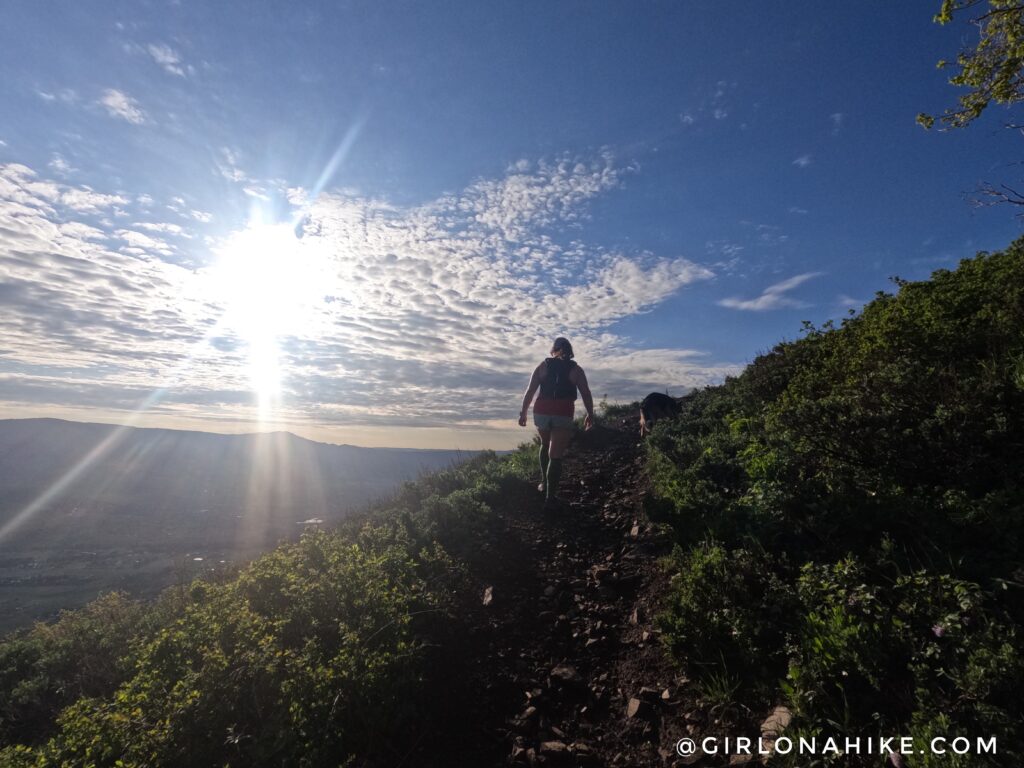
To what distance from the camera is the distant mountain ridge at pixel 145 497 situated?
3416cm

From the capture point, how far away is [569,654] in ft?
14.4

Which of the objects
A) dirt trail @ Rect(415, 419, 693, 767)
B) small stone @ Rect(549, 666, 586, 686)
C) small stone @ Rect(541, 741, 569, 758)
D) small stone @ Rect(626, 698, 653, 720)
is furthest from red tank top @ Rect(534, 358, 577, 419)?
small stone @ Rect(541, 741, 569, 758)

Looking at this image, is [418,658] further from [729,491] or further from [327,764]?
[729,491]

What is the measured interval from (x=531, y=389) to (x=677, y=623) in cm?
498

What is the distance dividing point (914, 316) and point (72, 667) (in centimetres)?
1194

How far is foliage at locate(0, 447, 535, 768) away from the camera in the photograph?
3.25 metres

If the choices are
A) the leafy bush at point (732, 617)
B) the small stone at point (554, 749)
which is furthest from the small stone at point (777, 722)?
the small stone at point (554, 749)

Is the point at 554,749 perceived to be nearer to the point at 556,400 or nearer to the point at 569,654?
the point at 569,654

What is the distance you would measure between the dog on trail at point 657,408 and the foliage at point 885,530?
5913 mm

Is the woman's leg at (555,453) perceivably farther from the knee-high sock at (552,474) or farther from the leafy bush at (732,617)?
the leafy bush at (732,617)

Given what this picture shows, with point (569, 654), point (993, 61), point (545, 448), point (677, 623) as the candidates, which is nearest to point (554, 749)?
point (569, 654)

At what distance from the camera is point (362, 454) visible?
5906 inches

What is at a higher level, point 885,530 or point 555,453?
point 555,453

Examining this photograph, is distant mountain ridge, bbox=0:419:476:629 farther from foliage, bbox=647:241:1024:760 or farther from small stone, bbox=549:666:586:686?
foliage, bbox=647:241:1024:760
